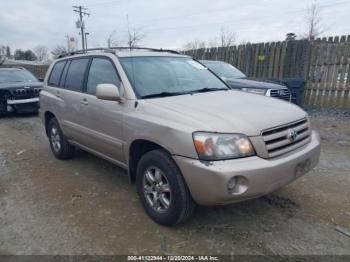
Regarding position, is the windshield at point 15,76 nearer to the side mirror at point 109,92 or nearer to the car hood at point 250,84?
the car hood at point 250,84

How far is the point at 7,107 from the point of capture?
379 inches

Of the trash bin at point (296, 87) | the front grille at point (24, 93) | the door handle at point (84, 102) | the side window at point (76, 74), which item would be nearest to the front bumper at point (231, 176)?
the door handle at point (84, 102)

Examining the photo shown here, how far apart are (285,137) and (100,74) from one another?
2459 mm

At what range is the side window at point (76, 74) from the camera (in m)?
4.49

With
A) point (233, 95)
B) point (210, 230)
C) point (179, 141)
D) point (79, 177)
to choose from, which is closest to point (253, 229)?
point (210, 230)

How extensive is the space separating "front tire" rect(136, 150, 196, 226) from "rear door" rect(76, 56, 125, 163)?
53 centimetres

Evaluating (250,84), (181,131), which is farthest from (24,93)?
(181,131)

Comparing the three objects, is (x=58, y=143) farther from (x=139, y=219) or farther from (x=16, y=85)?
(x=16, y=85)

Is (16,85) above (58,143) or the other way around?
above

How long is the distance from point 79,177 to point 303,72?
8.07m

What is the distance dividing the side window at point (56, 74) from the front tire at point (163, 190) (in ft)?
9.20

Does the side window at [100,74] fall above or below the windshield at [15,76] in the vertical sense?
above

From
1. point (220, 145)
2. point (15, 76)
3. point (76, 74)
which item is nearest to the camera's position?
point (220, 145)

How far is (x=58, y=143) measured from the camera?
17.7 ft
